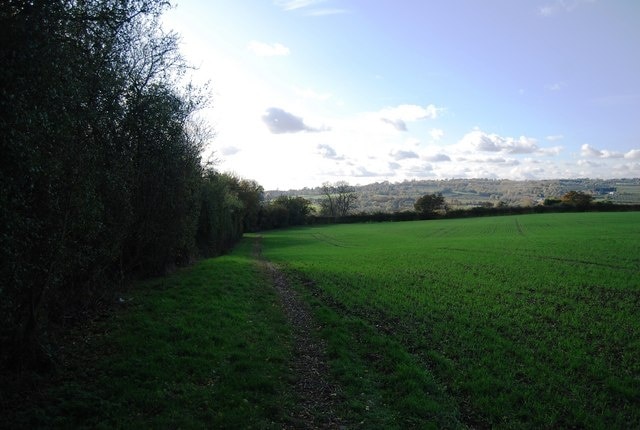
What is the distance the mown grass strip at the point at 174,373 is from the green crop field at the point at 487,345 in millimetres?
1921

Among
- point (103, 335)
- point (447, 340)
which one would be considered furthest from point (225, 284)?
point (447, 340)

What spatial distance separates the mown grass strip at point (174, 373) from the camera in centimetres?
711

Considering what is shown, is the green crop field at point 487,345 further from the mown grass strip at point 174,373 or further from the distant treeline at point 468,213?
the distant treeline at point 468,213

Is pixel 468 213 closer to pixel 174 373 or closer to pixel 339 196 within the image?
pixel 339 196

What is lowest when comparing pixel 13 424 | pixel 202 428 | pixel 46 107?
pixel 202 428

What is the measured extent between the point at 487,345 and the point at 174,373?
9.46 meters

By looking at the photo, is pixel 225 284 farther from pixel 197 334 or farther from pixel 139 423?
pixel 139 423

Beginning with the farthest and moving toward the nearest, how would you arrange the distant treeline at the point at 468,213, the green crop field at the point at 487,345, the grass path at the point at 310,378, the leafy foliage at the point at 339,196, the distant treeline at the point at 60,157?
the leafy foliage at the point at 339,196 < the distant treeline at the point at 468,213 < the green crop field at the point at 487,345 < the grass path at the point at 310,378 < the distant treeline at the point at 60,157

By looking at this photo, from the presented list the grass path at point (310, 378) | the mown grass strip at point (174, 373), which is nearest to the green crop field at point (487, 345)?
the grass path at point (310, 378)

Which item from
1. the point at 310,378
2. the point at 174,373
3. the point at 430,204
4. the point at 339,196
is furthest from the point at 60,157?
the point at 339,196

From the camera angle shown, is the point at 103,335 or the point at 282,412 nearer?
the point at 282,412

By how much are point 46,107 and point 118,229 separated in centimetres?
712

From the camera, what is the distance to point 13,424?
636cm

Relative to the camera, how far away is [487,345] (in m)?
12.5
